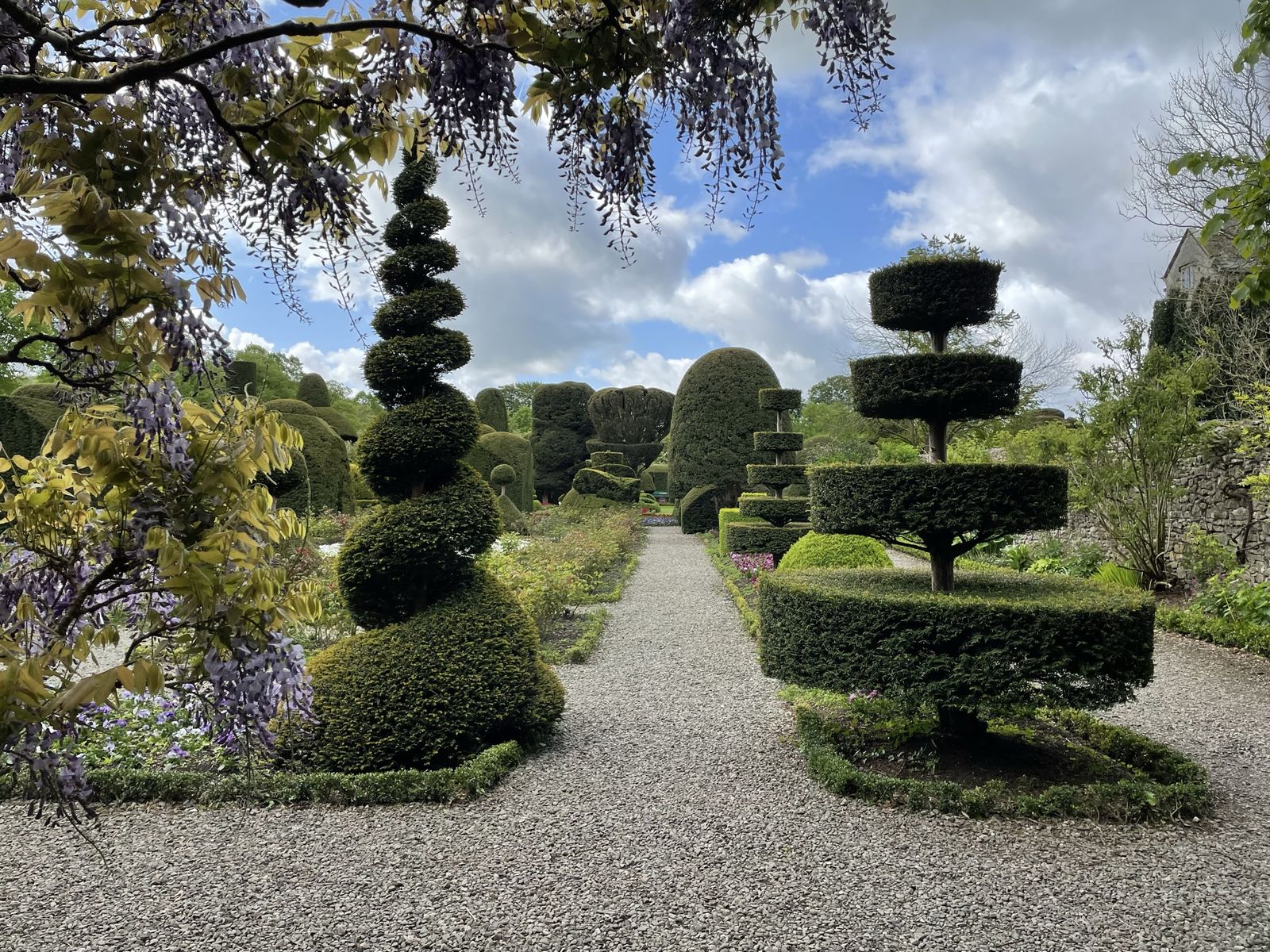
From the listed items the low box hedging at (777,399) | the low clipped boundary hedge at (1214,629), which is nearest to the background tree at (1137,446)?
the low clipped boundary hedge at (1214,629)

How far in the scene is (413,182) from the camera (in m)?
5.66

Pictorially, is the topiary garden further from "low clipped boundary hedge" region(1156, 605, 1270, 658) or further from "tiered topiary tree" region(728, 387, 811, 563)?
"tiered topiary tree" region(728, 387, 811, 563)

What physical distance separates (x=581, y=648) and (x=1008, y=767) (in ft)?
14.4

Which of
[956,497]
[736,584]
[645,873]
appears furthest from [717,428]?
Result: [645,873]

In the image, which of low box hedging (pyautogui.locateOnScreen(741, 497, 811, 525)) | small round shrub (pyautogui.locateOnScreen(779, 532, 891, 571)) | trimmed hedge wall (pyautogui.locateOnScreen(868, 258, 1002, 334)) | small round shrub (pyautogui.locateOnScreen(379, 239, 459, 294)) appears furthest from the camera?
low box hedging (pyautogui.locateOnScreen(741, 497, 811, 525))

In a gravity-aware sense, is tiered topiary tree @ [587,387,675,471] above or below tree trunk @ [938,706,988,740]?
above

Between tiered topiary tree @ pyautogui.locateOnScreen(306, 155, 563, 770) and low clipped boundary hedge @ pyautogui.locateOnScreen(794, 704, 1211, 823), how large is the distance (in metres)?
1.97

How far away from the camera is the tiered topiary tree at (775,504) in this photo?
1452 centimetres

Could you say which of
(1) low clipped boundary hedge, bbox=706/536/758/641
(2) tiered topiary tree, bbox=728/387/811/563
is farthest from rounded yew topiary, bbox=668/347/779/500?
(2) tiered topiary tree, bbox=728/387/811/563

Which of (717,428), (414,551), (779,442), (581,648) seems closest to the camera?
(414,551)

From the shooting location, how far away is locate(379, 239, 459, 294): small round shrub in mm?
5559

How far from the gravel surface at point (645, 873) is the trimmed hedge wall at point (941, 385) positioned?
2.49m

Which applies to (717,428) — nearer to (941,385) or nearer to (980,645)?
(941,385)

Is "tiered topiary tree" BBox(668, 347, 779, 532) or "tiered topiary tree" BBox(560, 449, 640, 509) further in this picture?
"tiered topiary tree" BBox(560, 449, 640, 509)
